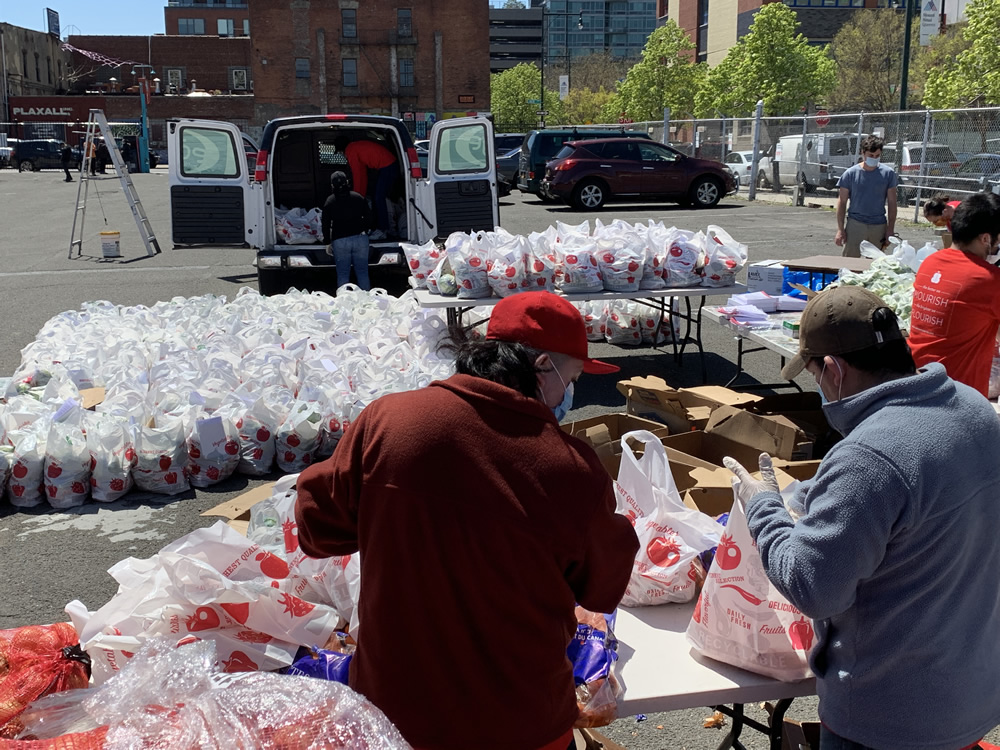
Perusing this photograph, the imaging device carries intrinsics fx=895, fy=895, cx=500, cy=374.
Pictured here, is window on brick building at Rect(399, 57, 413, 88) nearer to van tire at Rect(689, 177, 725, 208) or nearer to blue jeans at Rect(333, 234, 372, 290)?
van tire at Rect(689, 177, 725, 208)

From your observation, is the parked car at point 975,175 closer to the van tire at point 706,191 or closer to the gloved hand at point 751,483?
the van tire at point 706,191

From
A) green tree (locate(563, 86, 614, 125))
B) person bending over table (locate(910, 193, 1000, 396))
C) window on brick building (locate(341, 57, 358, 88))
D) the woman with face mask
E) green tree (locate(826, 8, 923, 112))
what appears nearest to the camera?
the woman with face mask

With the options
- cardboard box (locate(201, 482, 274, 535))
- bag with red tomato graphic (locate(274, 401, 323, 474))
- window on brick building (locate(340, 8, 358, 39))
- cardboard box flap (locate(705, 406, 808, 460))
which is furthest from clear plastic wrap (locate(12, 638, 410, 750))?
window on brick building (locate(340, 8, 358, 39))

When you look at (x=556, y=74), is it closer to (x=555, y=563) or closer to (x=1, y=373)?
(x=1, y=373)

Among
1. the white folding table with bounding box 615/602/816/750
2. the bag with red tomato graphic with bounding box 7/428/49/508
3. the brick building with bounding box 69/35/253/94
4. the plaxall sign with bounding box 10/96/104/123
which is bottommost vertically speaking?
the bag with red tomato graphic with bounding box 7/428/49/508

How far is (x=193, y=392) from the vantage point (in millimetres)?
5473

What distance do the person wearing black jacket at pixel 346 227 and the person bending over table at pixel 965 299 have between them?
6244 millimetres

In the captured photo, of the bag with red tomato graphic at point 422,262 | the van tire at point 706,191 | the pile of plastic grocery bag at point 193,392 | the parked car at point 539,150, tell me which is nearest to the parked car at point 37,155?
the parked car at point 539,150

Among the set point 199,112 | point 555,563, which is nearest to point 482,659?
point 555,563

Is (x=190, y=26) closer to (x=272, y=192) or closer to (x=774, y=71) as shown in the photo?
(x=774, y=71)

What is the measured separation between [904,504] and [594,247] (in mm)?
5204

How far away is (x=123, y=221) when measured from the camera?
71.8ft

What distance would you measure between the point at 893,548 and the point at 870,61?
157 feet

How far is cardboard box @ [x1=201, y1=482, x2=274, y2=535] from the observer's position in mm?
3523
